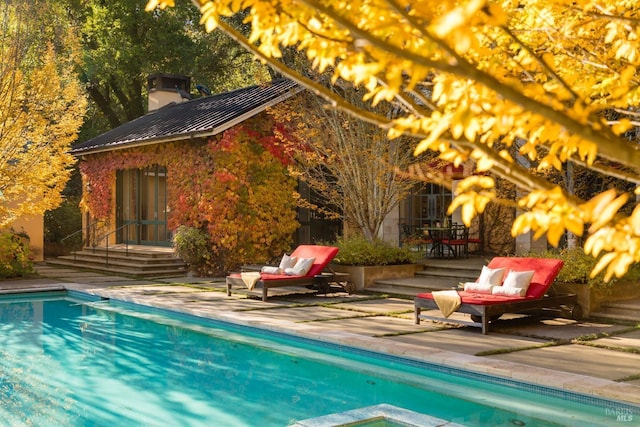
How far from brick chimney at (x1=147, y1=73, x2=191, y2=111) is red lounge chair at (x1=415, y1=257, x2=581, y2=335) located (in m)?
16.0

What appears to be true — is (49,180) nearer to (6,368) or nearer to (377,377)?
(6,368)

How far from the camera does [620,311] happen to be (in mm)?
10266

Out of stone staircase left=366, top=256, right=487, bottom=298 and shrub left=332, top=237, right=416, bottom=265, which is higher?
shrub left=332, top=237, right=416, bottom=265

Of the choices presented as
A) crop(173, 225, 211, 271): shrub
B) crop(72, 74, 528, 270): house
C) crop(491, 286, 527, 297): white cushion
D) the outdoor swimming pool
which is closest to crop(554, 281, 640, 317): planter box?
crop(491, 286, 527, 297): white cushion

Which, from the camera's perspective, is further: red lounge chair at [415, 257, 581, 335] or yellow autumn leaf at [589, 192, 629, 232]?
red lounge chair at [415, 257, 581, 335]

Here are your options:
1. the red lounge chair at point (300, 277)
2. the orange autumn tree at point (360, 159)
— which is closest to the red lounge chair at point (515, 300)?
the red lounge chair at point (300, 277)

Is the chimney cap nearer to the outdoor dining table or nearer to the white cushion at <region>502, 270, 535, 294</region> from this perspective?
the outdoor dining table

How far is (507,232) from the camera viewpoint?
17.1 m

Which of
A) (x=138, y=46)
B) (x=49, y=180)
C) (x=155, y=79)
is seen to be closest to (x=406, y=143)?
(x=49, y=180)

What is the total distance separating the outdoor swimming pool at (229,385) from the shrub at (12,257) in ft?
20.6

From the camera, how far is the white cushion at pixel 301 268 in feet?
42.6

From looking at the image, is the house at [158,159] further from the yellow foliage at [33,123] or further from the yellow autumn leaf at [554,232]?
the yellow autumn leaf at [554,232]

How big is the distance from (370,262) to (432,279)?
4.19 feet

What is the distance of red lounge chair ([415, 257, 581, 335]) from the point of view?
9125 millimetres
